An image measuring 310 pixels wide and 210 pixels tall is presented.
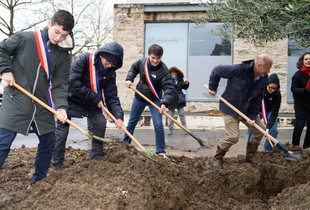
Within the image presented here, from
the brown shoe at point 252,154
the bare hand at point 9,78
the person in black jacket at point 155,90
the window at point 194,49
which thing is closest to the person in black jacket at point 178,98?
the person in black jacket at point 155,90

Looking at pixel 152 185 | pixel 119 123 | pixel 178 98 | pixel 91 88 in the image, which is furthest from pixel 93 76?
pixel 178 98

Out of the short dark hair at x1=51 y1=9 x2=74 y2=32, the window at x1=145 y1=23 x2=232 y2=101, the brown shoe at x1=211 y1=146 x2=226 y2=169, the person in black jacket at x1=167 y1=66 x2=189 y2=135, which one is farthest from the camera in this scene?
the window at x1=145 y1=23 x2=232 y2=101

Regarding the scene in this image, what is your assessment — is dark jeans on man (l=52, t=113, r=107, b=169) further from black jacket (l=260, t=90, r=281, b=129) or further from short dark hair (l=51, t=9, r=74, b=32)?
black jacket (l=260, t=90, r=281, b=129)

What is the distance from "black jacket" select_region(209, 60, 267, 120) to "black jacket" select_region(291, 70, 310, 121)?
1215 mm

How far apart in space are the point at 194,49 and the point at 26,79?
9.45 meters

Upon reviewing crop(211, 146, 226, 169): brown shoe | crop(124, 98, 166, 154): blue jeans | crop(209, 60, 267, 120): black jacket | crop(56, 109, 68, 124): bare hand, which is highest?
crop(209, 60, 267, 120): black jacket

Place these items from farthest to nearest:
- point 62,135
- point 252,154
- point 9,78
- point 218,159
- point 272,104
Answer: point 272,104 < point 252,154 < point 218,159 < point 62,135 < point 9,78

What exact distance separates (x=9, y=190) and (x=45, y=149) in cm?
85

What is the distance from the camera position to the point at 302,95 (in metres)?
5.36

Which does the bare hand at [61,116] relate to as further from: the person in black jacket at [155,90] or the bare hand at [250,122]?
the bare hand at [250,122]

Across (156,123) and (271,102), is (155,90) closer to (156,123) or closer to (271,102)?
(156,123)

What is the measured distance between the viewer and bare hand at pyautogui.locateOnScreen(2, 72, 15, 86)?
9.27ft

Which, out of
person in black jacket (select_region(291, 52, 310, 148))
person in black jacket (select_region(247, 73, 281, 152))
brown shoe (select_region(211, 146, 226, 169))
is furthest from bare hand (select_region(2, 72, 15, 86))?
person in black jacket (select_region(291, 52, 310, 148))

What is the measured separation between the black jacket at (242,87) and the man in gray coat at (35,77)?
2.25 meters
